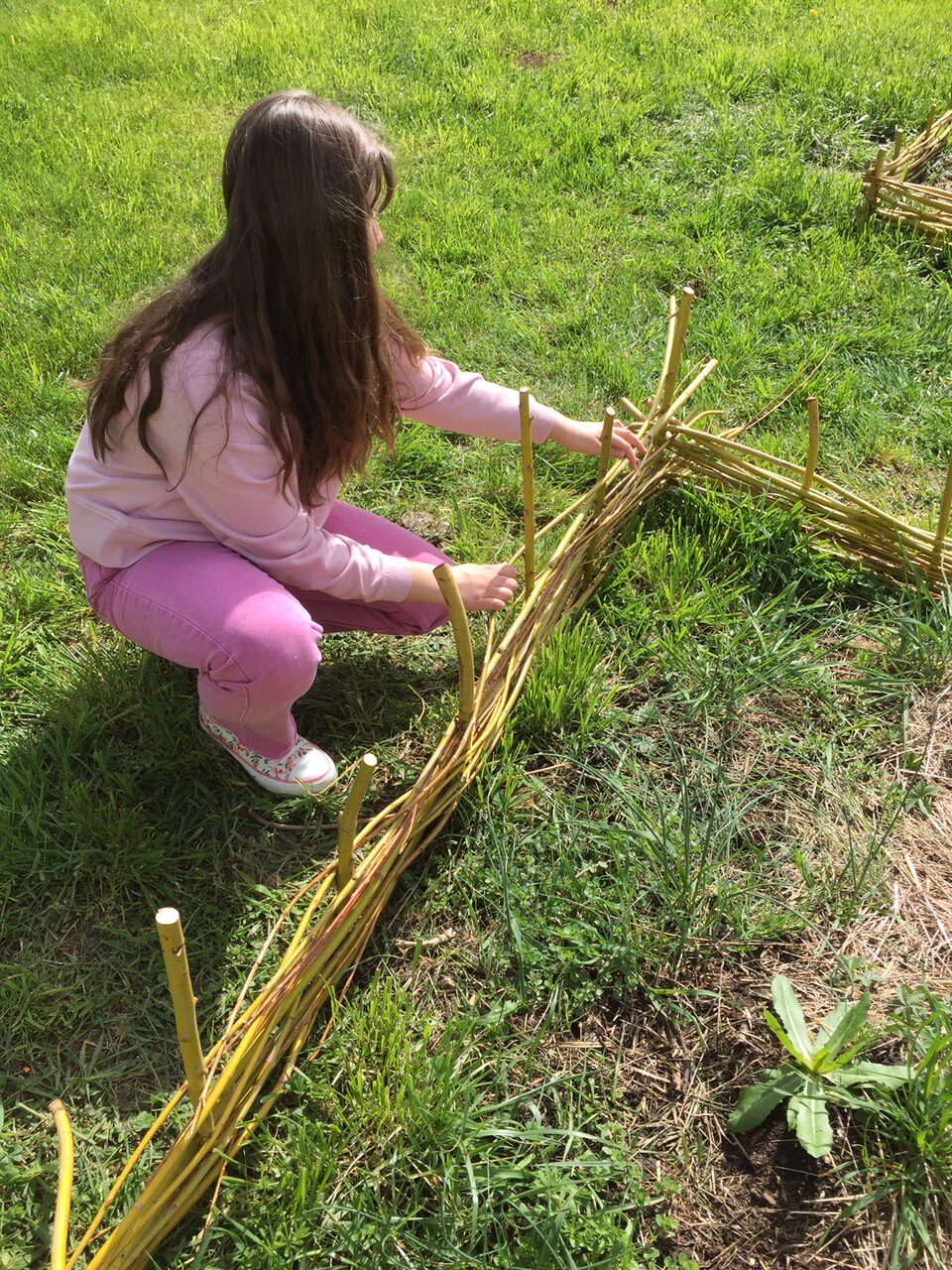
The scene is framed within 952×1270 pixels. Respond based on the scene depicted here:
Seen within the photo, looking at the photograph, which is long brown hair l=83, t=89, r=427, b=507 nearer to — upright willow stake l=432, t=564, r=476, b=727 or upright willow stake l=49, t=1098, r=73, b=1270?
upright willow stake l=432, t=564, r=476, b=727

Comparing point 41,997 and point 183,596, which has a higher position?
point 183,596

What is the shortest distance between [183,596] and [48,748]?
0.56 metres

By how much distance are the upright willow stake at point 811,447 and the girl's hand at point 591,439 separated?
0.40 m

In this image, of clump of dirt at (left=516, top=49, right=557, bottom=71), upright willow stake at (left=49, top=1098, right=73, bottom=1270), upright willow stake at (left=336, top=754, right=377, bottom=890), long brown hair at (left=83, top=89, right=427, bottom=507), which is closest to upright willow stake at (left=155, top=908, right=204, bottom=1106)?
upright willow stake at (left=49, top=1098, right=73, bottom=1270)

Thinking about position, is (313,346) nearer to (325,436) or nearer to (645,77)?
(325,436)

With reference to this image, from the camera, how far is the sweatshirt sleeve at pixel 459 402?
2.33 meters

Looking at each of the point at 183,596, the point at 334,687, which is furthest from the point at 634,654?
the point at 183,596

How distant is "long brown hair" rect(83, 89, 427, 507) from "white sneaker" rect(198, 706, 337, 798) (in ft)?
1.79

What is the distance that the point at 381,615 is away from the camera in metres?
2.37

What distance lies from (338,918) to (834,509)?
153cm

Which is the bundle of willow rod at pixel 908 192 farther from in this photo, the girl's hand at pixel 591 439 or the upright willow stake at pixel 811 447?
the girl's hand at pixel 591 439

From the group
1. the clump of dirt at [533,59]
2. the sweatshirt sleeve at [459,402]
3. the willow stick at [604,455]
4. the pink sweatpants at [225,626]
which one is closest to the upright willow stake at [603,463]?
the willow stick at [604,455]

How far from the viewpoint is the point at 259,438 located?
1.84 meters

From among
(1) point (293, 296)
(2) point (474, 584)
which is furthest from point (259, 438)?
(2) point (474, 584)
